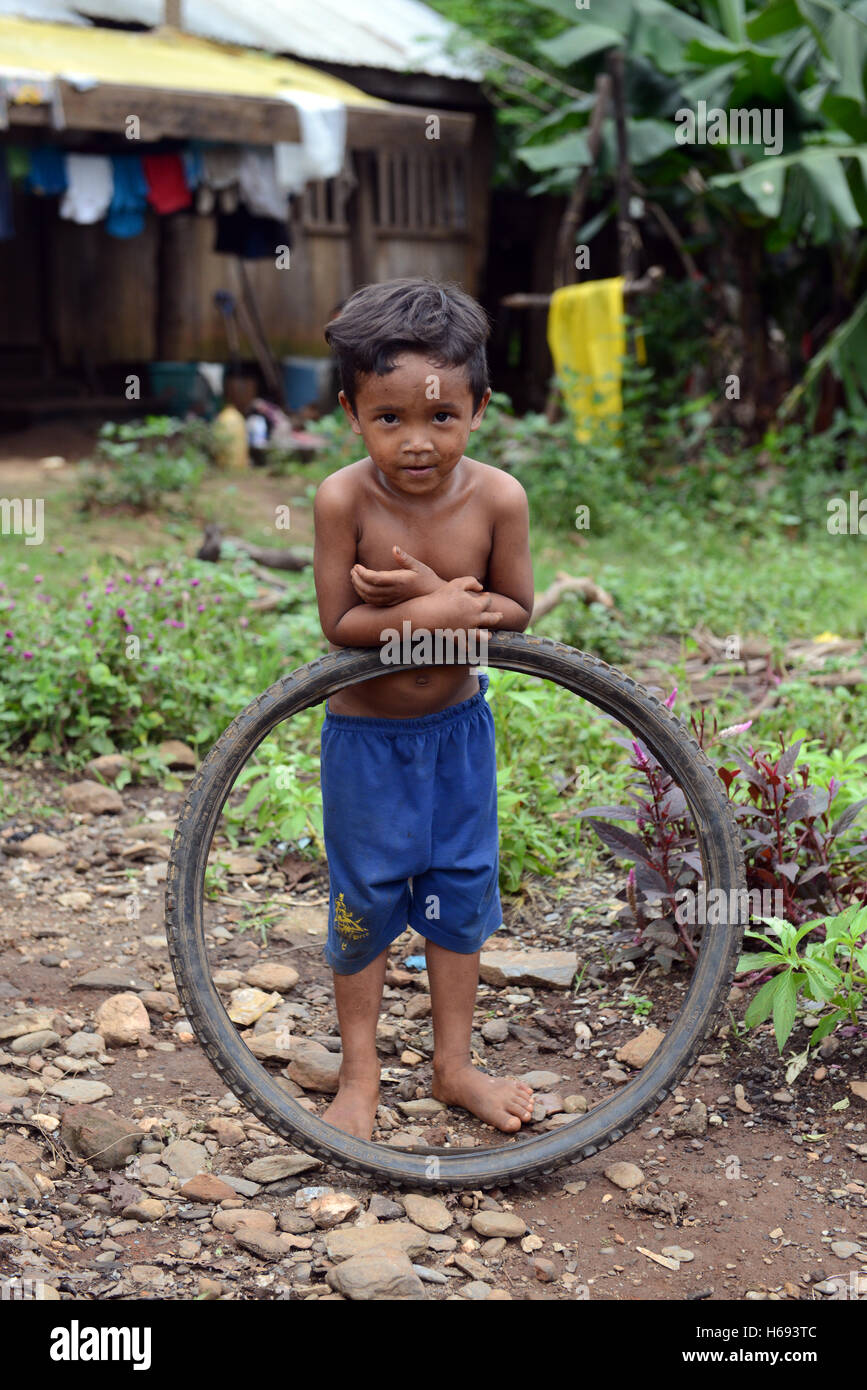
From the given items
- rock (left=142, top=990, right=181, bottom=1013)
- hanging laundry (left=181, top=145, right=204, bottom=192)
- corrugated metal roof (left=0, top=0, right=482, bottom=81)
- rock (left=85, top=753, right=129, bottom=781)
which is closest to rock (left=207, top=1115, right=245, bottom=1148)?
rock (left=142, top=990, right=181, bottom=1013)

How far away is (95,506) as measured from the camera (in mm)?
7516

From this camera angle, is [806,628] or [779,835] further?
[806,628]

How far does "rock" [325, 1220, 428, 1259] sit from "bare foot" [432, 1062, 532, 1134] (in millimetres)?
361

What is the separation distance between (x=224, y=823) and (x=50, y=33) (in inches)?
312

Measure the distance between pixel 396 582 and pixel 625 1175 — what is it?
116 centimetres

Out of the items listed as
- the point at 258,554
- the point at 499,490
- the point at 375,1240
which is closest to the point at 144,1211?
the point at 375,1240

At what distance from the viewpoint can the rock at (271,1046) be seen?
2.76 meters

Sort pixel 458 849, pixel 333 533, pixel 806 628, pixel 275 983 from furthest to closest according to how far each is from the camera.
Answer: pixel 806 628, pixel 275 983, pixel 458 849, pixel 333 533

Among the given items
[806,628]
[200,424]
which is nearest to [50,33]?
[200,424]

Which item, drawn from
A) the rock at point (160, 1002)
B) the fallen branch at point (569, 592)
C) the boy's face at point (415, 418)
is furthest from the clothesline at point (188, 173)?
the boy's face at point (415, 418)

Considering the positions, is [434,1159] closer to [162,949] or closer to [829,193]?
[162,949]

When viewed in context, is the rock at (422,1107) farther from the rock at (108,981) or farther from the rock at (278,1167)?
the rock at (108,981)

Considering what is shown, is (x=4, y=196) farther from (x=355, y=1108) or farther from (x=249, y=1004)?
(x=355, y=1108)

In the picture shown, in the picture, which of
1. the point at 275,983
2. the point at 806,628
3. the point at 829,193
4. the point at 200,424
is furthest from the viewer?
the point at 200,424
